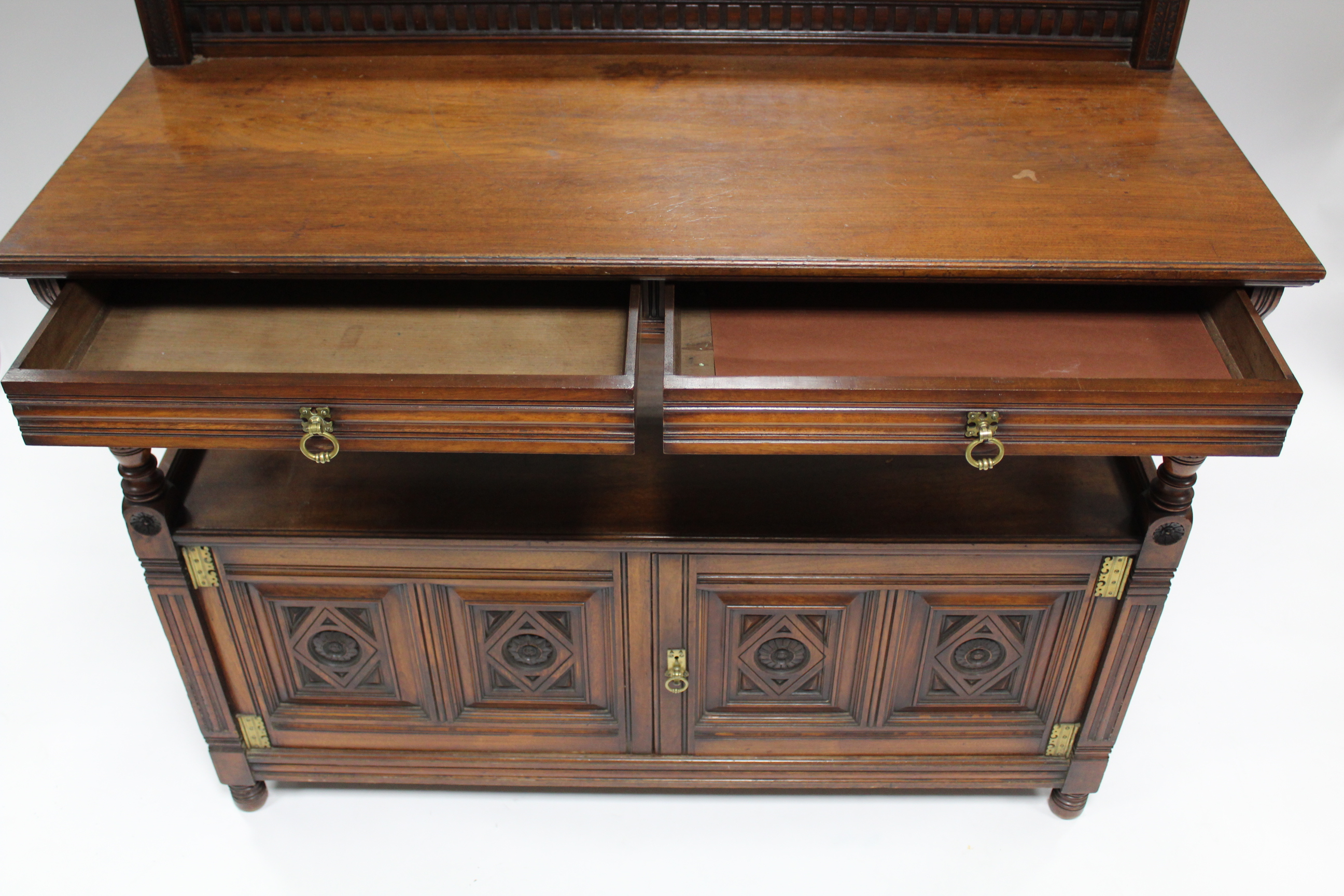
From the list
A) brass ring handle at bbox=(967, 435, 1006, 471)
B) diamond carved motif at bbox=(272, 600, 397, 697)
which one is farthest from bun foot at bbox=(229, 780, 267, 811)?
brass ring handle at bbox=(967, 435, 1006, 471)

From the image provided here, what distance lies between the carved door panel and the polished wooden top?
1.57ft

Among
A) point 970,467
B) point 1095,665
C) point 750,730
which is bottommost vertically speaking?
point 750,730

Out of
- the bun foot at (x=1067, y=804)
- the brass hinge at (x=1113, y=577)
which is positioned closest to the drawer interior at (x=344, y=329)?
the brass hinge at (x=1113, y=577)

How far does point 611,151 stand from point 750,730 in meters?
0.96

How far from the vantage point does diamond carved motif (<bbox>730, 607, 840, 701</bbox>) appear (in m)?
1.96

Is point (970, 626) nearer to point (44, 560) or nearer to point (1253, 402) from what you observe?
point (1253, 402)

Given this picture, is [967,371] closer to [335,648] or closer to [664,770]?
[664,770]

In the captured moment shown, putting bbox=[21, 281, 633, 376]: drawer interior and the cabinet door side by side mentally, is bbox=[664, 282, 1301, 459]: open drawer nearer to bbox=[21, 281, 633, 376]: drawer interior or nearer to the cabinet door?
bbox=[21, 281, 633, 376]: drawer interior

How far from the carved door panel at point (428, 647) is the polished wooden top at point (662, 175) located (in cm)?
48

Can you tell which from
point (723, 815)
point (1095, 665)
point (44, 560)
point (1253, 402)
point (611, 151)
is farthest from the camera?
point (44, 560)

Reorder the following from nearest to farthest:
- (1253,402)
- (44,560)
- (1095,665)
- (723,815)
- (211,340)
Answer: (1253,402) → (211,340) → (1095,665) → (723,815) → (44,560)

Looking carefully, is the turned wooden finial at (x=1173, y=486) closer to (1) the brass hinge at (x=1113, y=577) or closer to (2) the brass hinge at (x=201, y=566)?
(1) the brass hinge at (x=1113, y=577)

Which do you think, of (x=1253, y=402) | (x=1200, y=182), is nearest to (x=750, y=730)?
(x=1253, y=402)

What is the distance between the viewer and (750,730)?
210 centimetres
